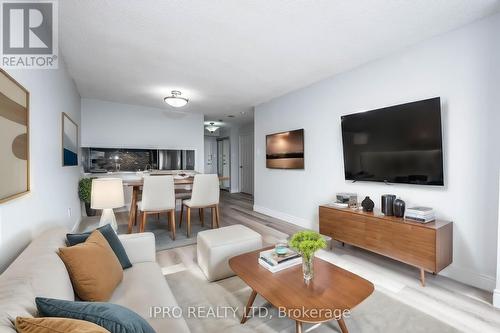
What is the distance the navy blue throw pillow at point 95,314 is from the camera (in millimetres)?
775

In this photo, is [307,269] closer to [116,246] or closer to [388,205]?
[116,246]

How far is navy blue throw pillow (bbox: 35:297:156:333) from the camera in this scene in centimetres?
77

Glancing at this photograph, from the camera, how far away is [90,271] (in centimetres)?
122

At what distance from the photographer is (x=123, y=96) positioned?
4.57 metres

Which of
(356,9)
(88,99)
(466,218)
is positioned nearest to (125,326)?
(356,9)

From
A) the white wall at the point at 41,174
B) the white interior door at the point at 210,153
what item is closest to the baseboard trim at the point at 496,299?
the white wall at the point at 41,174

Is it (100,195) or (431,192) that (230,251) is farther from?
(431,192)

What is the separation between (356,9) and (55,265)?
273cm

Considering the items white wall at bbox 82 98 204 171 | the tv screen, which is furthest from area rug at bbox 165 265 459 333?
white wall at bbox 82 98 204 171

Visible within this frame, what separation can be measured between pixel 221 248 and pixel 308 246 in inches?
41.4

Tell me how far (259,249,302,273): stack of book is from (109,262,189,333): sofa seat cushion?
710mm

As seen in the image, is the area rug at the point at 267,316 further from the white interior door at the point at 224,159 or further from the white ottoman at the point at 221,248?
the white interior door at the point at 224,159

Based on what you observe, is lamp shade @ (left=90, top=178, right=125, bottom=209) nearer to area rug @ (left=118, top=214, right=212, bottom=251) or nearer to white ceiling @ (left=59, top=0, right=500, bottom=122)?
area rug @ (left=118, top=214, right=212, bottom=251)

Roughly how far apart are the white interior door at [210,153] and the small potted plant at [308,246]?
7.77 meters
